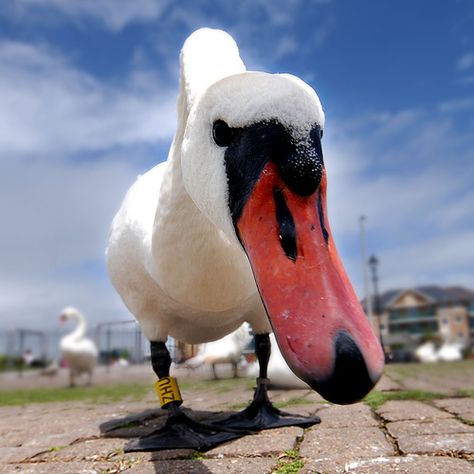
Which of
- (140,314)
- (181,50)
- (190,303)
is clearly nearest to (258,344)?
(140,314)

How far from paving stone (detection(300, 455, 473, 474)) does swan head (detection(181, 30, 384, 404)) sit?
0.98 metres

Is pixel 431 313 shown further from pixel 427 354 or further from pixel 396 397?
pixel 396 397

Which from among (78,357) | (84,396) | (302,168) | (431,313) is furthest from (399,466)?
(431,313)

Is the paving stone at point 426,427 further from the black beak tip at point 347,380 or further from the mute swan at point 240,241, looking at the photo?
the black beak tip at point 347,380

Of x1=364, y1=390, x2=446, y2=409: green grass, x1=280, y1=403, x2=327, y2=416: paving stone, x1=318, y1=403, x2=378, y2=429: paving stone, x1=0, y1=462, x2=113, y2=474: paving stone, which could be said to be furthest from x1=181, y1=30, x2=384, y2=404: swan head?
x1=364, y1=390, x2=446, y2=409: green grass

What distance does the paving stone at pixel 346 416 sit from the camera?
3.24 m

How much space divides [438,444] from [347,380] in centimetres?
151

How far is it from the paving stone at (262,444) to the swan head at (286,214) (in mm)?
1256

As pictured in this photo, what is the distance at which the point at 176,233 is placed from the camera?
2.55 meters

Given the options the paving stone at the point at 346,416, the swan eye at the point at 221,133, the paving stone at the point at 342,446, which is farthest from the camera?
the paving stone at the point at 346,416

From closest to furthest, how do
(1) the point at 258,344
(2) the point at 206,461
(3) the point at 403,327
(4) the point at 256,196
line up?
(4) the point at 256,196 → (2) the point at 206,461 → (1) the point at 258,344 → (3) the point at 403,327

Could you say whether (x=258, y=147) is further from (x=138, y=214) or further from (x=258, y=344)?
(x=258, y=344)

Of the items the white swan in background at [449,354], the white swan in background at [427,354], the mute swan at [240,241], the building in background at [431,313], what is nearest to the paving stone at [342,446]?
the mute swan at [240,241]

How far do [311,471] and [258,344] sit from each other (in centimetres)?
152
